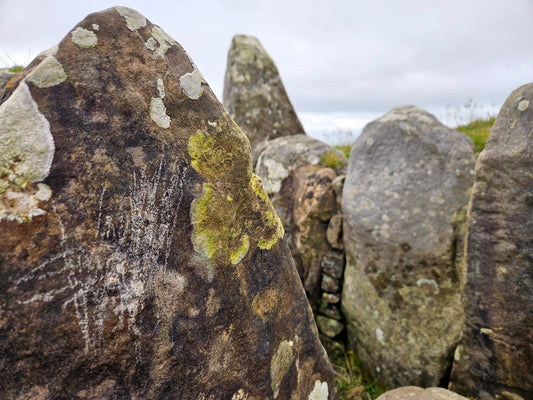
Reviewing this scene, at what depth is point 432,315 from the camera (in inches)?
146

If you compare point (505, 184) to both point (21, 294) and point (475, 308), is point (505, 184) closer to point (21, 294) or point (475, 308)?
point (475, 308)

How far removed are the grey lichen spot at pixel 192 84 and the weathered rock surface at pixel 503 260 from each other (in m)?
2.59

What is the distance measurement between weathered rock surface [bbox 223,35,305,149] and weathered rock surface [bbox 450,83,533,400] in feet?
14.3

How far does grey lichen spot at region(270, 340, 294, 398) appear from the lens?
2.07 metres

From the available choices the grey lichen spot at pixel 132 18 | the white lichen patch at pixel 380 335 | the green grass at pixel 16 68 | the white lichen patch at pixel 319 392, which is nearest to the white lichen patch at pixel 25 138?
the grey lichen spot at pixel 132 18

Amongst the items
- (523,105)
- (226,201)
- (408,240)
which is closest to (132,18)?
(226,201)

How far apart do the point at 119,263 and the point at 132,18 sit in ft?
4.35

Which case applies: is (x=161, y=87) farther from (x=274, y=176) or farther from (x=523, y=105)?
(x=274, y=176)


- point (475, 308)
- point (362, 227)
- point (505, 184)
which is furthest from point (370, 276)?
point (505, 184)

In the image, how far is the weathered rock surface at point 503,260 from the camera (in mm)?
2834

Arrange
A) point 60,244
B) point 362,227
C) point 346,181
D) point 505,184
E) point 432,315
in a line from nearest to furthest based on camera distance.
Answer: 1. point 60,244
2. point 505,184
3. point 432,315
4. point 362,227
5. point 346,181

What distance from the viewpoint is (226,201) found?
6.40 ft

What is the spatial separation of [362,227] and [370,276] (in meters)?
0.60

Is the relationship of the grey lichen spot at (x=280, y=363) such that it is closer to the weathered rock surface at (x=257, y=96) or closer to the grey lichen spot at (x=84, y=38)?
the grey lichen spot at (x=84, y=38)
